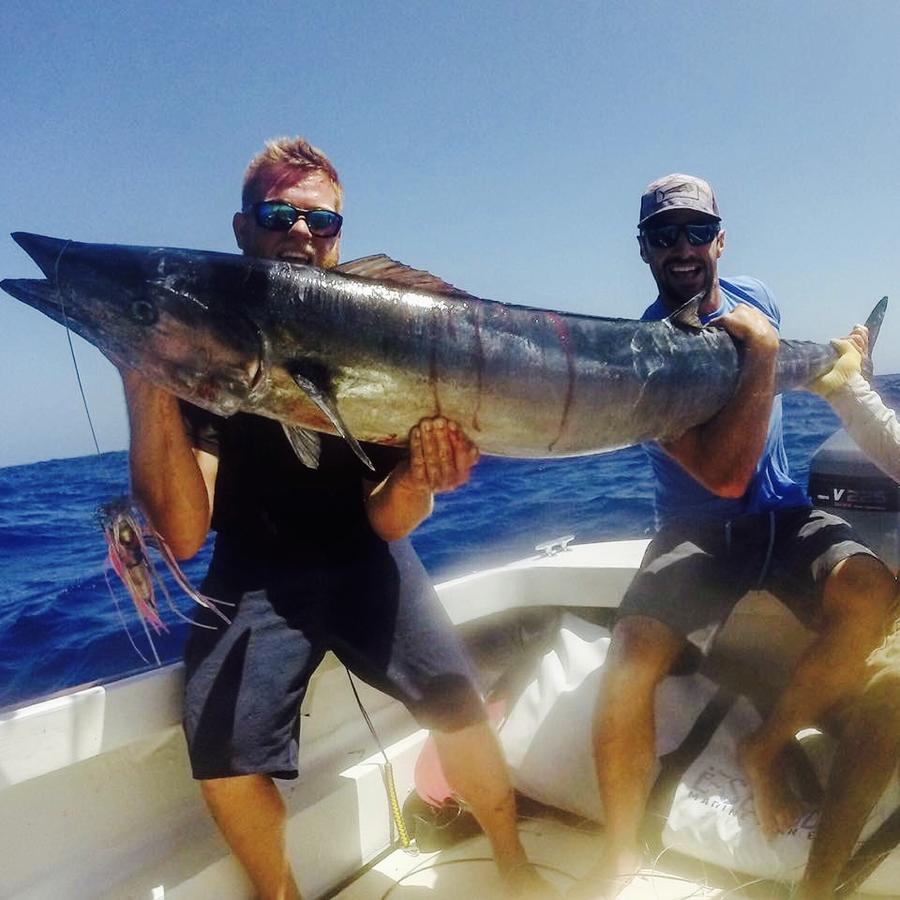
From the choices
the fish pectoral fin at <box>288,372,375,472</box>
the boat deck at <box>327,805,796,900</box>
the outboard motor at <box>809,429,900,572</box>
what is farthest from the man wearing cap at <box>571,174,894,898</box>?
the fish pectoral fin at <box>288,372,375,472</box>

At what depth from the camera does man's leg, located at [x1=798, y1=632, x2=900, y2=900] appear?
2.17 metres

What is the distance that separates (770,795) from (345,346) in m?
2.10

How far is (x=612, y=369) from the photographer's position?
2.31m

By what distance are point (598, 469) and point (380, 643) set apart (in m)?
12.7

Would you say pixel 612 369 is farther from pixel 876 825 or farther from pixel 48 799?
pixel 48 799

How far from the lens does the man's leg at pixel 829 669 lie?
97.2 inches

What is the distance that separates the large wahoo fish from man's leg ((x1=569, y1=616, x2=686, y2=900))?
83cm

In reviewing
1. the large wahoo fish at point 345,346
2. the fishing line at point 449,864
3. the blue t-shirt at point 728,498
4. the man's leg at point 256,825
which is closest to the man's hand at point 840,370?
the blue t-shirt at point 728,498

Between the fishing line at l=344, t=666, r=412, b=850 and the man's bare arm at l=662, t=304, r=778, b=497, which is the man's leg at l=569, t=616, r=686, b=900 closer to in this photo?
the man's bare arm at l=662, t=304, r=778, b=497

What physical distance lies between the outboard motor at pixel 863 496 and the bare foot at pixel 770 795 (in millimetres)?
1656

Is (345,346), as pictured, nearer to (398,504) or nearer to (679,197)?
(398,504)

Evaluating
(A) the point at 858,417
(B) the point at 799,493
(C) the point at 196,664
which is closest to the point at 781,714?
(B) the point at 799,493

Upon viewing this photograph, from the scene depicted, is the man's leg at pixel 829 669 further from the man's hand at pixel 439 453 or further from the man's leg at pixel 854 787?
the man's hand at pixel 439 453

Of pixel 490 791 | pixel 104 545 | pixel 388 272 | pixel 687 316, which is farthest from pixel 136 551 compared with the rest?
pixel 104 545
